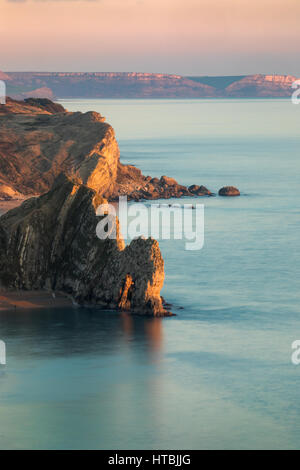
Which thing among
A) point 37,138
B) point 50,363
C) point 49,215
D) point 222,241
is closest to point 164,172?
point 37,138

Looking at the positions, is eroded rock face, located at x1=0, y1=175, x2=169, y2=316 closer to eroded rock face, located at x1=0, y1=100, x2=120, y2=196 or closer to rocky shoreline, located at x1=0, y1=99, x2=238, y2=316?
rocky shoreline, located at x1=0, y1=99, x2=238, y2=316

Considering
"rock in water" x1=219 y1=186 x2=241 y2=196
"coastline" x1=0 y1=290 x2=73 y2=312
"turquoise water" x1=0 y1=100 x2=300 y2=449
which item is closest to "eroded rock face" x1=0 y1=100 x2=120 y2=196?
"rock in water" x1=219 y1=186 x2=241 y2=196

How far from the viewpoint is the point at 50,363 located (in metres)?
58.8

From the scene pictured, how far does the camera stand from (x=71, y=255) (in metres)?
71.5

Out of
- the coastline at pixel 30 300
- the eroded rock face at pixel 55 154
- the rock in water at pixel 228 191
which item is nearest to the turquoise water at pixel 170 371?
the coastline at pixel 30 300

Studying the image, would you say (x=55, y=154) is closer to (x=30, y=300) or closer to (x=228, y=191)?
(x=228, y=191)

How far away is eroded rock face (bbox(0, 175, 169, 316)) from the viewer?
2648 inches

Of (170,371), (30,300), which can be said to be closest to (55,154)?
(30,300)

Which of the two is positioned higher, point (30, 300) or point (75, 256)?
point (75, 256)

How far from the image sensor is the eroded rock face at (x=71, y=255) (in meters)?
67.2

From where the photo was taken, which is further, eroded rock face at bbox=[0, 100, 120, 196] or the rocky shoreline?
eroded rock face at bbox=[0, 100, 120, 196]

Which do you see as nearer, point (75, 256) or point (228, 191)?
point (75, 256)

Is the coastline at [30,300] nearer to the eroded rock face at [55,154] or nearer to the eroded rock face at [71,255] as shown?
the eroded rock face at [71,255]

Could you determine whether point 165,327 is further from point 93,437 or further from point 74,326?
point 93,437
